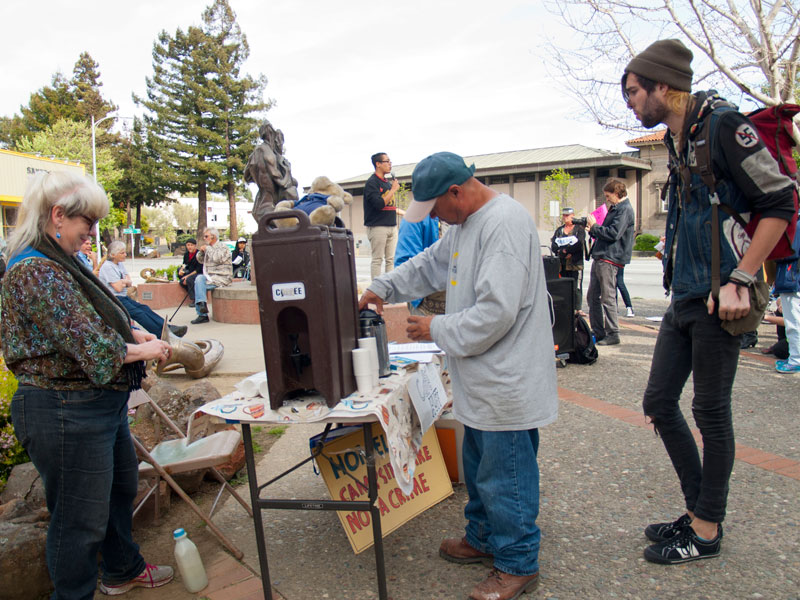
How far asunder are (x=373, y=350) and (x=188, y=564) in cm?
131

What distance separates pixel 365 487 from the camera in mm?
2934

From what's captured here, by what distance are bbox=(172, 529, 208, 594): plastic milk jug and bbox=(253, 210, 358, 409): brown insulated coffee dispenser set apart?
919 millimetres

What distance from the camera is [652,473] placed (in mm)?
3570

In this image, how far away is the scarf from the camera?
2189mm

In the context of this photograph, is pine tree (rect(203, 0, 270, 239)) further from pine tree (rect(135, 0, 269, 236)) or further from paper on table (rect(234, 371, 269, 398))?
paper on table (rect(234, 371, 269, 398))

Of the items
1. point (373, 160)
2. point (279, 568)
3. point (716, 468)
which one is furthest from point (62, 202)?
point (373, 160)

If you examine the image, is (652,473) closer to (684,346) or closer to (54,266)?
(684,346)

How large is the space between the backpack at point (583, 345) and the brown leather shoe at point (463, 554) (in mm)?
3985

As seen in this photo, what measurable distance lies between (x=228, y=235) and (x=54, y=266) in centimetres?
5181

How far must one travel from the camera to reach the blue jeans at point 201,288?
10.5 metres

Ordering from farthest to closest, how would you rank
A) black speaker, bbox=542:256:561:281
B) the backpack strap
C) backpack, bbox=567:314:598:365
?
1. backpack, bbox=567:314:598:365
2. black speaker, bbox=542:256:561:281
3. the backpack strap

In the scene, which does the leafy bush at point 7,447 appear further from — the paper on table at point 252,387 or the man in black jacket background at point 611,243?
the man in black jacket background at point 611,243

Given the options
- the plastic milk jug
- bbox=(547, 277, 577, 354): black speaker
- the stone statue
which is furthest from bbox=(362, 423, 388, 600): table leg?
the stone statue

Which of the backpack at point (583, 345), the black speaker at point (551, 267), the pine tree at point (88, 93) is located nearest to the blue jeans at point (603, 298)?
the backpack at point (583, 345)
